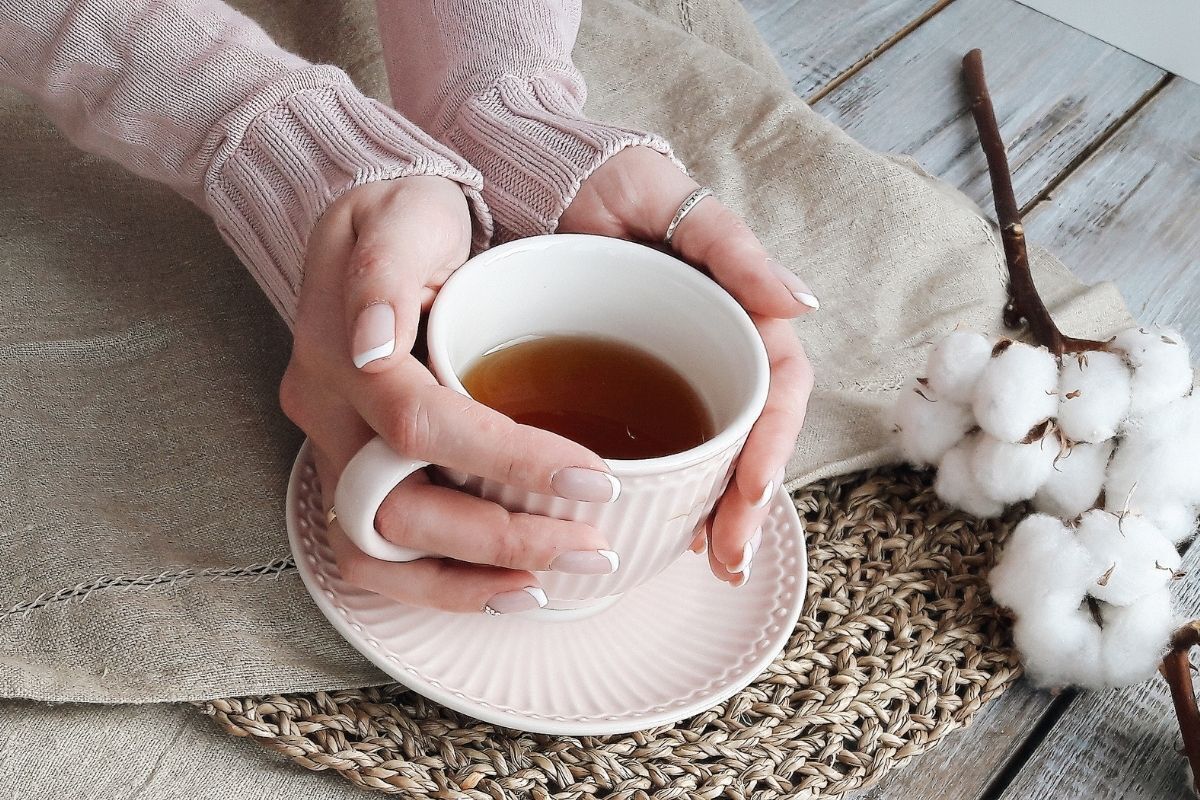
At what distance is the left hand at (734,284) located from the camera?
0.52 metres

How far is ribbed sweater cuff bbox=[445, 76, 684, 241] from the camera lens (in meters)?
0.59

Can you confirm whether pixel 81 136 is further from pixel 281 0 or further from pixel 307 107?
pixel 281 0

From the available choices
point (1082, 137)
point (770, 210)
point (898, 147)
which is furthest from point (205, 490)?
point (1082, 137)

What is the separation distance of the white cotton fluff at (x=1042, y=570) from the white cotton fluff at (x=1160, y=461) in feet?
0.15

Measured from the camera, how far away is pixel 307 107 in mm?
595

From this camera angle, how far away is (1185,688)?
23.2 inches

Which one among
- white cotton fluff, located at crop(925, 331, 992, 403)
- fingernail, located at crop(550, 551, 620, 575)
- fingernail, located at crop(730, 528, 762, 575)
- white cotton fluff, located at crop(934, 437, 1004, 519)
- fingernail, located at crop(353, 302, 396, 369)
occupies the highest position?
fingernail, located at crop(353, 302, 396, 369)

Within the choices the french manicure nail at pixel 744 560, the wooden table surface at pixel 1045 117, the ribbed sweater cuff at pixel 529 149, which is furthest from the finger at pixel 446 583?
the wooden table surface at pixel 1045 117

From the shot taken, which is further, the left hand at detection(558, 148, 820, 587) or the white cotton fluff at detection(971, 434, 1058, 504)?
the white cotton fluff at detection(971, 434, 1058, 504)

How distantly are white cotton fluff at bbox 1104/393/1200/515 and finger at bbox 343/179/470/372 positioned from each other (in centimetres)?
40

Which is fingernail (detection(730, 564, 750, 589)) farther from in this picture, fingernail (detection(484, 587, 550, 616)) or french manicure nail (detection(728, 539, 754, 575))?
fingernail (detection(484, 587, 550, 616))

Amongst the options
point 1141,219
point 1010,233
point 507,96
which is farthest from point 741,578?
point 1141,219

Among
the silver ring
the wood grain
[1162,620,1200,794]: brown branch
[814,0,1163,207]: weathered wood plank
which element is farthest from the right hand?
[814,0,1163,207]: weathered wood plank

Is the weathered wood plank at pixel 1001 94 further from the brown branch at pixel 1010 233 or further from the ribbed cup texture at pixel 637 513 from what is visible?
the ribbed cup texture at pixel 637 513
